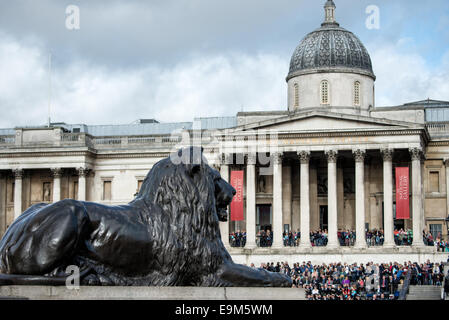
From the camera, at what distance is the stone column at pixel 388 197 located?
50656mm

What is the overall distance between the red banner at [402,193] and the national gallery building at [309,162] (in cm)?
12

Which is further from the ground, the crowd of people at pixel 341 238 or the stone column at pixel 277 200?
the stone column at pixel 277 200

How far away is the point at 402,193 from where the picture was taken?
164 feet

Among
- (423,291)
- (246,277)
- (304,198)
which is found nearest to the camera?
(246,277)

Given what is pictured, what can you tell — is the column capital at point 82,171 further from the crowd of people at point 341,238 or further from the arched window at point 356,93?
the arched window at point 356,93

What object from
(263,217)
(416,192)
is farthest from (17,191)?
(416,192)

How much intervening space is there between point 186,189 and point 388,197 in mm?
42421

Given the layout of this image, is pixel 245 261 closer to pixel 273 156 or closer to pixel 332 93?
pixel 273 156

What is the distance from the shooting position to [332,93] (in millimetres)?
57875

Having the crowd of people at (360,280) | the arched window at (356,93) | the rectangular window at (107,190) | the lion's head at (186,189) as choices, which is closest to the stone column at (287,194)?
the arched window at (356,93)

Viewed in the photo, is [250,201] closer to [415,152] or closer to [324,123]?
[324,123]

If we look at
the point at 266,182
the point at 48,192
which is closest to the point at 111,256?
the point at 266,182

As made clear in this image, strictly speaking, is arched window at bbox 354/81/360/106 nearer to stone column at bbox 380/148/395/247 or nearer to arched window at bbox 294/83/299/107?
arched window at bbox 294/83/299/107
